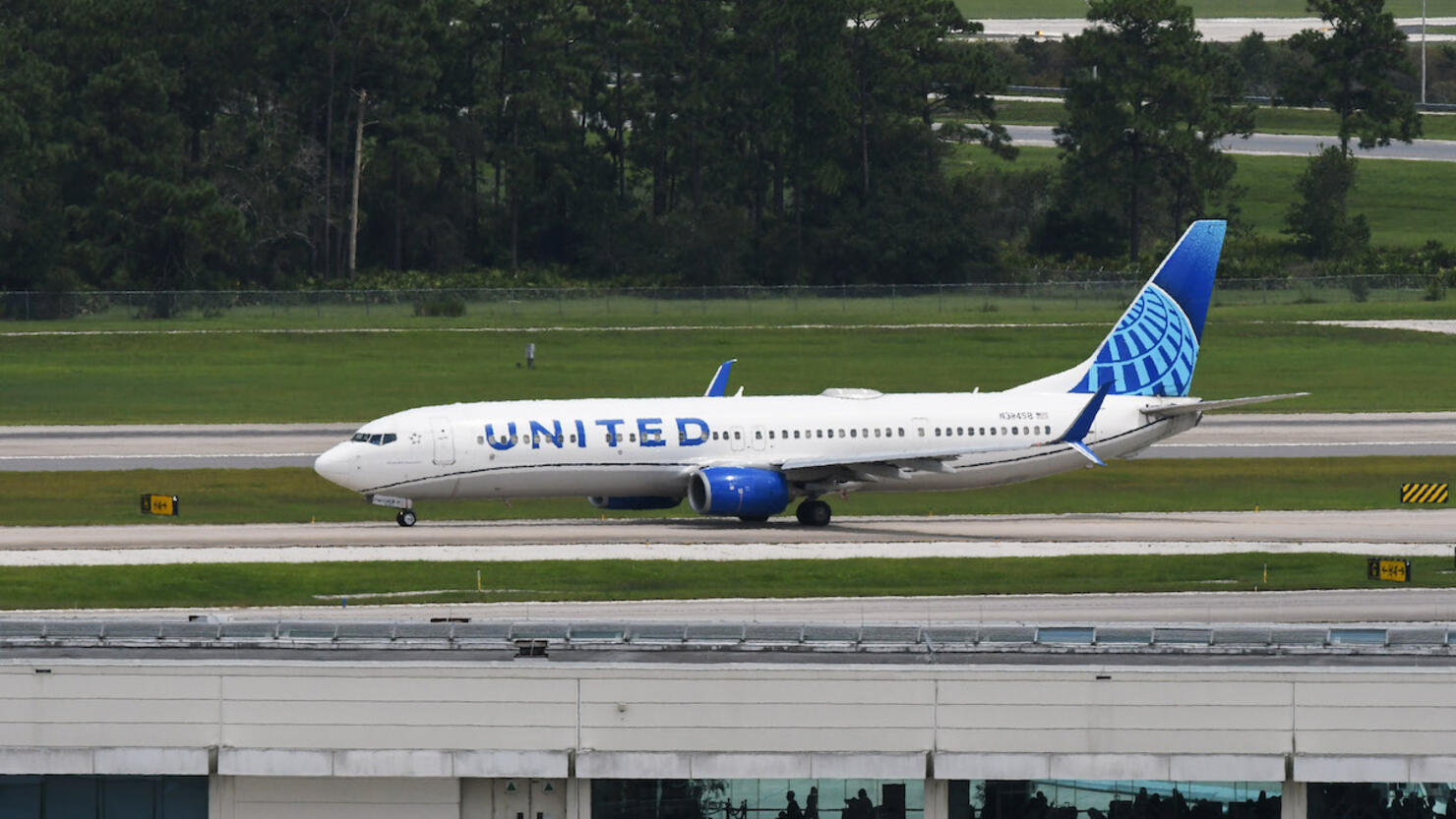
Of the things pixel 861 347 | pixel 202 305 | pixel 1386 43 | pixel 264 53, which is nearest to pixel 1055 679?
pixel 861 347

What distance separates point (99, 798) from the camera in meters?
30.6

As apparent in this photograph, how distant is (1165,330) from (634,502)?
1853 cm

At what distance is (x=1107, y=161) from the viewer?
17125 cm

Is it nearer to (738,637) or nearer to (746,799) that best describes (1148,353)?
(738,637)

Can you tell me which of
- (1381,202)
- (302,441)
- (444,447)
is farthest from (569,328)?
(1381,202)

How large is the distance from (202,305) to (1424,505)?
95121 mm

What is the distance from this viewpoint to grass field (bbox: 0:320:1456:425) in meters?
109

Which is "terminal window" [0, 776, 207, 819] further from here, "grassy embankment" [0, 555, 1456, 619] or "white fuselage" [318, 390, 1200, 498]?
"white fuselage" [318, 390, 1200, 498]

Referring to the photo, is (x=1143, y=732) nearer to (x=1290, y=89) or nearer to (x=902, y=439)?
(x=902, y=439)

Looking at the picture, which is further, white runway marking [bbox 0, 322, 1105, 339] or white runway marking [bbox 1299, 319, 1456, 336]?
white runway marking [bbox 1299, 319, 1456, 336]

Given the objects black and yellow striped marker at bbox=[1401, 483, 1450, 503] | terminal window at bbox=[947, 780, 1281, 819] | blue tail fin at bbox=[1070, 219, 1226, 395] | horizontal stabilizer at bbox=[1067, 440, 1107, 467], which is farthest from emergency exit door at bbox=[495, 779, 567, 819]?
black and yellow striped marker at bbox=[1401, 483, 1450, 503]

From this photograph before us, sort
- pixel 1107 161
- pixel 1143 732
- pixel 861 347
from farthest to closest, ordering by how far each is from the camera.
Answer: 1. pixel 1107 161
2. pixel 861 347
3. pixel 1143 732

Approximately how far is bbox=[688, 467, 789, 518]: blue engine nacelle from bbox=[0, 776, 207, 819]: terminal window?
118ft

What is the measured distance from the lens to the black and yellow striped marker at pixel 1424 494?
7219cm
